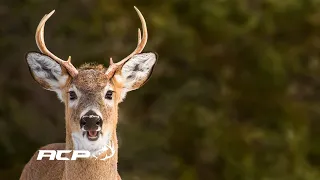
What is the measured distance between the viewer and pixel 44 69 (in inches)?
245

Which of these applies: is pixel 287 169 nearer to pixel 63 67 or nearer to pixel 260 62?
pixel 260 62

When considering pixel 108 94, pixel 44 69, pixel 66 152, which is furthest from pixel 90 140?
pixel 66 152

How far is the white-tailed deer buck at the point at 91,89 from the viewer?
6215 millimetres

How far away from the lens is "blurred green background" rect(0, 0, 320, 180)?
691 inches

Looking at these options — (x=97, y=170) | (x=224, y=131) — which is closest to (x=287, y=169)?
(x=224, y=131)

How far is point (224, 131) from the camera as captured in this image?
19250mm

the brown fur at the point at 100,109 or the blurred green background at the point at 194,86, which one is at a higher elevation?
the brown fur at the point at 100,109

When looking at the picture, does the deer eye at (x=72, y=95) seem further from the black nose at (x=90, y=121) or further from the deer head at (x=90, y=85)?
the black nose at (x=90, y=121)

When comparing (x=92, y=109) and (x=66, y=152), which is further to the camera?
(x=66, y=152)

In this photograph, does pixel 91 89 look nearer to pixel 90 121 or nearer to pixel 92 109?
pixel 92 109

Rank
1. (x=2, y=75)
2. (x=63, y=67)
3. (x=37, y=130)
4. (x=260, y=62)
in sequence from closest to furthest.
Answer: (x=63, y=67) < (x=37, y=130) < (x=2, y=75) < (x=260, y=62)

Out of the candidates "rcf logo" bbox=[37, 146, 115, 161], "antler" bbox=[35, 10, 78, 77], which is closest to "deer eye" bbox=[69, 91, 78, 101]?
"antler" bbox=[35, 10, 78, 77]

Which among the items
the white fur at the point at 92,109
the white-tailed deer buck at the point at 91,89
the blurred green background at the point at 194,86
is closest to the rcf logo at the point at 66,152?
the white-tailed deer buck at the point at 91,89

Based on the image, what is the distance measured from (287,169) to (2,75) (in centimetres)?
505
